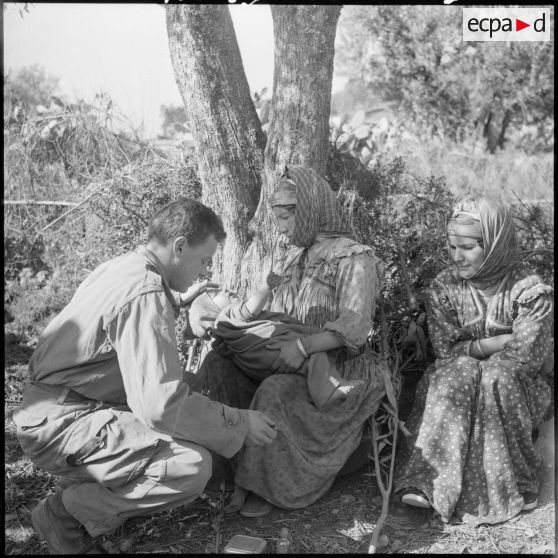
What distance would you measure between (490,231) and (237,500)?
1.94 metres

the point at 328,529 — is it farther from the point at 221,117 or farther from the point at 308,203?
the point at 221,117

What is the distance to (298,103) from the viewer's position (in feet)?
15.6

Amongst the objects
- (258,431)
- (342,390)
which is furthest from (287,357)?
(258,431)

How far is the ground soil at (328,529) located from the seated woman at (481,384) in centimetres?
10

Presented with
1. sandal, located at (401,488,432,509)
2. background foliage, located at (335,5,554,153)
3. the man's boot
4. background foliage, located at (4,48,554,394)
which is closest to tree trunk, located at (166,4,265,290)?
background foliage, located at (4,48,554,394)

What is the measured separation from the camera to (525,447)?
140 inches

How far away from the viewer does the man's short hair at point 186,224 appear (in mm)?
2975

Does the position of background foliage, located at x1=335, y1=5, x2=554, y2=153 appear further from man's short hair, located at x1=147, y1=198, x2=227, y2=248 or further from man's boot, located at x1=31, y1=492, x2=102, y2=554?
man's boot, located at x1=31, y1=492, x2=102, y2=554

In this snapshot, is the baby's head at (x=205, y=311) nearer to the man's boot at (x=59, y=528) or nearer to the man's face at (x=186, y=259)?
the man's face at (x=186, y=259)

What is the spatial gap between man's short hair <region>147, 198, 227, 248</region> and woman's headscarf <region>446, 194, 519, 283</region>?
57.2 inches

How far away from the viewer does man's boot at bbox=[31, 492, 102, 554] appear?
2.99 meters

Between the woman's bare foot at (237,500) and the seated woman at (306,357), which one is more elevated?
the seated woman at (306,357)

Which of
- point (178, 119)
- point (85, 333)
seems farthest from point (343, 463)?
point (178, 119)

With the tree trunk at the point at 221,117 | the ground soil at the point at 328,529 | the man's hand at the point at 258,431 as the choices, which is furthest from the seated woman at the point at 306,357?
the tree trunk at the point at 221,117
